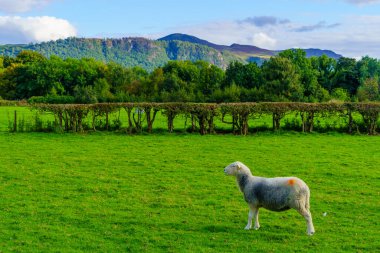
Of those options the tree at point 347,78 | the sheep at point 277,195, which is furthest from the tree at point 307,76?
the sheep at point 277,195

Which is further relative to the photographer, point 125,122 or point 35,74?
point 35,74

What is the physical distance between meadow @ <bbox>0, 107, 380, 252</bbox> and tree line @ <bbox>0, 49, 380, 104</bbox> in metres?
41.8

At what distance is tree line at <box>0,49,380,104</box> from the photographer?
72.6 m

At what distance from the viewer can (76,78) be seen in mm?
108938

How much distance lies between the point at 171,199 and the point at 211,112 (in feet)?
60.6

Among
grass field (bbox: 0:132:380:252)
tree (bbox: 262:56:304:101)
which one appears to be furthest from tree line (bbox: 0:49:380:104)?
grass field (bbox: 0:132:380:252)

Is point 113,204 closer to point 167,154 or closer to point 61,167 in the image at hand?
point 61,167

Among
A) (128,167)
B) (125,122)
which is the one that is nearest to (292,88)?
(125,122)

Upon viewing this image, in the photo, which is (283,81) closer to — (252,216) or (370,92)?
(370,92)

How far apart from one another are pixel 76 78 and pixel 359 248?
106m

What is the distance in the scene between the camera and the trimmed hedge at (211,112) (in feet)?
102

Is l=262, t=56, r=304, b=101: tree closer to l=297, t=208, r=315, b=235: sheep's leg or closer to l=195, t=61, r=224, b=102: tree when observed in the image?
l=195, t=61, r=224, b=102: tree

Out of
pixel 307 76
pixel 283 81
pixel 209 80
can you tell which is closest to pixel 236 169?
pixel 283 81

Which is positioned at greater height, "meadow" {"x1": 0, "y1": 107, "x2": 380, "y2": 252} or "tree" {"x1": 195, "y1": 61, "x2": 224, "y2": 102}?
"tree" {"x1": 195, "y1": 61, "x2": 224, "y2": 102}
